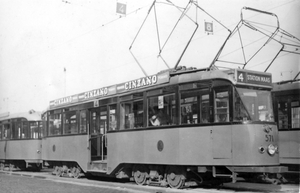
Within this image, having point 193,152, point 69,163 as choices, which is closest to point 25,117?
point 69,163

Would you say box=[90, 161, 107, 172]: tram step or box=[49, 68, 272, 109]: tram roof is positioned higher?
box=[49, 68, 272, 109]: tram roof

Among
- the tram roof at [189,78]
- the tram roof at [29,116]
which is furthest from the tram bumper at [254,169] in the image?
the tram roof at [29,116]

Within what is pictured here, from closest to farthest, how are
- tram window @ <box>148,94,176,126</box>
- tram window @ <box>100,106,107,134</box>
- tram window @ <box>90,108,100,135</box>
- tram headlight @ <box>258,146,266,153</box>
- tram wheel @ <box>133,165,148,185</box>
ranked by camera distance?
tram headlight @ <box>258,146,266,153</box>
tram window @ <box>148,94,176,126</box>
tram wheel @ <box>133,165,148,185</box>
tram window @ <box>100,106,107,134</box>
tram window @ <box>90,108,100,135</box>

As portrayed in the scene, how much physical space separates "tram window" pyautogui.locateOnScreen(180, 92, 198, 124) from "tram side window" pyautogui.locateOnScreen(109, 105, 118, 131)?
11.4 ft

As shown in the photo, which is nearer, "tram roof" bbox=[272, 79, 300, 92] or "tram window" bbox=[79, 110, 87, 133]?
"tram roof" bbox=[272, 79, 300, 92]

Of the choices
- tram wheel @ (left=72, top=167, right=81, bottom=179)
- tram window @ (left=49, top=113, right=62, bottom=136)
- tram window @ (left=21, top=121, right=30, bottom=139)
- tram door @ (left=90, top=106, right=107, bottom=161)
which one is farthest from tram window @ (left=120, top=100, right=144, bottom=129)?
tram window @ (left=21, top=121, right=30, bottom=139)

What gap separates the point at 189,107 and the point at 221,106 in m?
0.99

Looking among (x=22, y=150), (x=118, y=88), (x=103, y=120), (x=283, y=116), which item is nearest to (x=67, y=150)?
(x=103, y=120)

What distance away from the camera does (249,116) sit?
9984mm

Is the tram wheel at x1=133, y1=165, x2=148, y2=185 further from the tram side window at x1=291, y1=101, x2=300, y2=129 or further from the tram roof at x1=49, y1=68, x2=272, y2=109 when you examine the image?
the tram side window at x1=291, y1=101, x2=300, y2=129

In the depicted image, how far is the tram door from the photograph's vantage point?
15.3 m

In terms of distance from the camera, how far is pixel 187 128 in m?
10.8

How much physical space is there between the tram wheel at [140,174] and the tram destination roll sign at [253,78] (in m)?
4.42

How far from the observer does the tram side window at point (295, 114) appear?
1268cm
